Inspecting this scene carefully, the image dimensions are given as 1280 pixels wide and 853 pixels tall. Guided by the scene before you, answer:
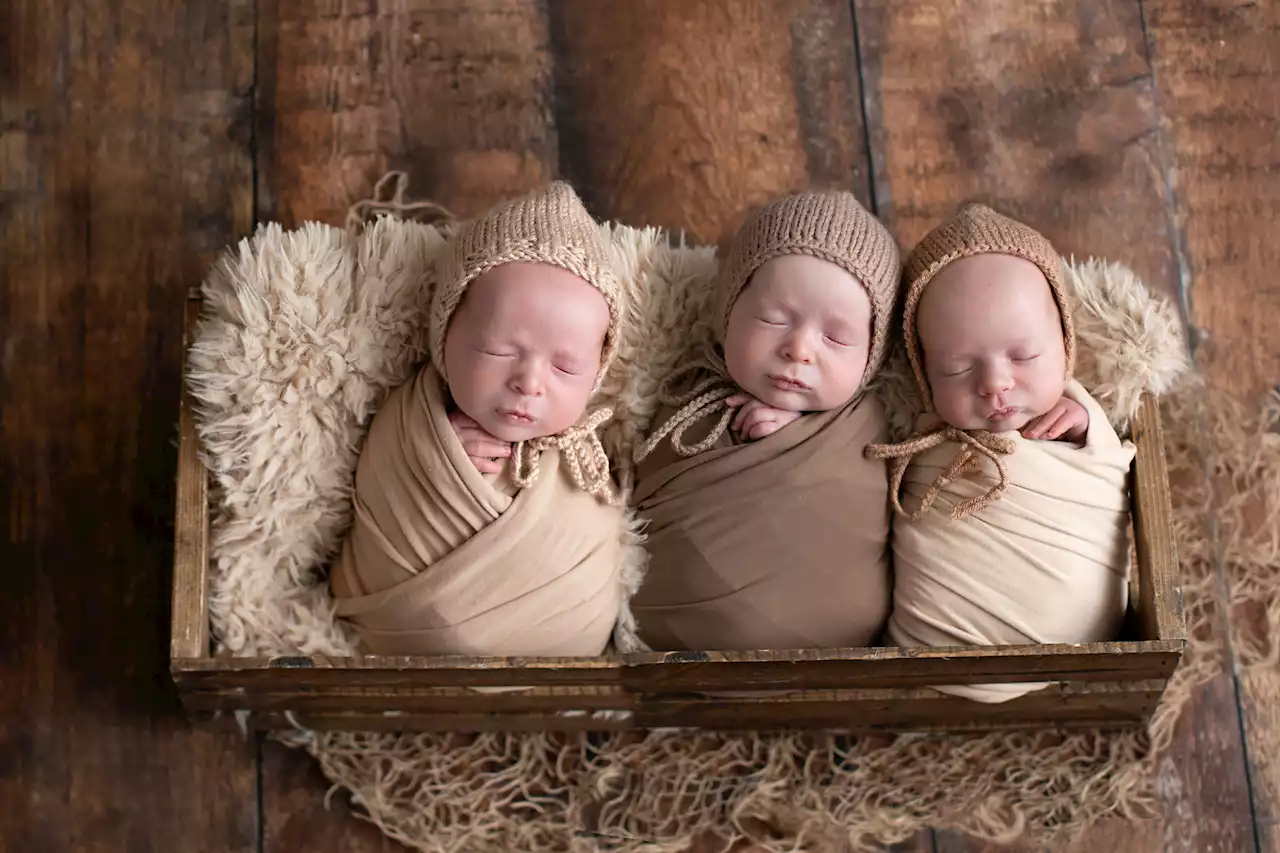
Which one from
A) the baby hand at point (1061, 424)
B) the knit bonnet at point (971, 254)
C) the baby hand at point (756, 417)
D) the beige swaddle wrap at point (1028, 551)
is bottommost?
the beige swaddle wrap at point (1028, 551)

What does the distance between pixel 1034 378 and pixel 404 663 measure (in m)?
0.69

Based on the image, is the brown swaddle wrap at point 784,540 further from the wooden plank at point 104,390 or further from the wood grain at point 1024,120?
the wooden plank at point 104,390

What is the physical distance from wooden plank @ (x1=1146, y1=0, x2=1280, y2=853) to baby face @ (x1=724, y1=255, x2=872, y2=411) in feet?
1.98

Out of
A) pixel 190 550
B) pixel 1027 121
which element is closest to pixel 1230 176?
pixel 1027 121

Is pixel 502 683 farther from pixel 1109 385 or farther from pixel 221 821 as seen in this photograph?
pixel 1109 385

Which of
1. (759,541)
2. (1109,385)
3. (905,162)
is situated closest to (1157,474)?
(1109,385)

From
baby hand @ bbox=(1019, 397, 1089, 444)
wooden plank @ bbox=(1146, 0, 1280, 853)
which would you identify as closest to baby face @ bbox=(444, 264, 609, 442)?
baby hand @ bbox=(1019, 397, 1089, 444)

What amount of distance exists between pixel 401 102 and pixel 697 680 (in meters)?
0.90

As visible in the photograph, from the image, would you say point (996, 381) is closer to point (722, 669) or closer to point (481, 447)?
point (722, 669)

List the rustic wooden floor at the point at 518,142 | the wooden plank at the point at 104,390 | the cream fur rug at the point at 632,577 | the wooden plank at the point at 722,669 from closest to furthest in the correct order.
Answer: the wooden plank at the point at 722,669, the cream fur rug at the point at 632,577, the wooden plank at the point at 104,390, the rustic wooden floor at the point at 518,142

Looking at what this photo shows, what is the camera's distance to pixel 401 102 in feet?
5.62

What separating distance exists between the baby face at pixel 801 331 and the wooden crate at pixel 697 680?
28cm

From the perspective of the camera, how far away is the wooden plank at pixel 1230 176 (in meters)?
1.63

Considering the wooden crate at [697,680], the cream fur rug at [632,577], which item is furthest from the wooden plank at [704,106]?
the wooden crate at [697,680]
